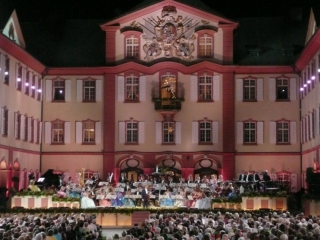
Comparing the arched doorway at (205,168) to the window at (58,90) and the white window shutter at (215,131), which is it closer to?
the white window shutter at (215,131)

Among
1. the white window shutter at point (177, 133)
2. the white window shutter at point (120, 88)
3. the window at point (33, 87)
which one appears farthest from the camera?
the white window shutter at point (120, 88)

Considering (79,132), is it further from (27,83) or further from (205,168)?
(205,168)

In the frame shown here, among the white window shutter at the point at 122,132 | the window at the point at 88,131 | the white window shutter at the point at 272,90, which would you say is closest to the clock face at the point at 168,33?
the white window shutter at the point at 122,132

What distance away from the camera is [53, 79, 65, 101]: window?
5675cm

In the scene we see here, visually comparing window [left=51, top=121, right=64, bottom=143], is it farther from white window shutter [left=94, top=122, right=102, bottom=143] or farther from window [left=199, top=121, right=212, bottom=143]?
window [left=199, top=121, right=212, bottom=143]

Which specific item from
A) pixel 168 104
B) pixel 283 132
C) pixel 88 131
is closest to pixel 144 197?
pixel 168 104

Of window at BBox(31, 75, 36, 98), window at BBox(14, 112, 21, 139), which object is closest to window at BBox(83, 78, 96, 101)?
window at BBox(31, 75, 36, 98)

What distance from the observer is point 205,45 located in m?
56.0

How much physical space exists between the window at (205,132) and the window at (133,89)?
5797mm

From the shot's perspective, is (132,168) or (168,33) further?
(168,33)

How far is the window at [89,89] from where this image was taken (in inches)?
2229

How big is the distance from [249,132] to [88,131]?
43.1 feet

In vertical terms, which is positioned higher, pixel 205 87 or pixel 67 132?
pixel 205 87

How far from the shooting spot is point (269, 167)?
5531 centimetres
